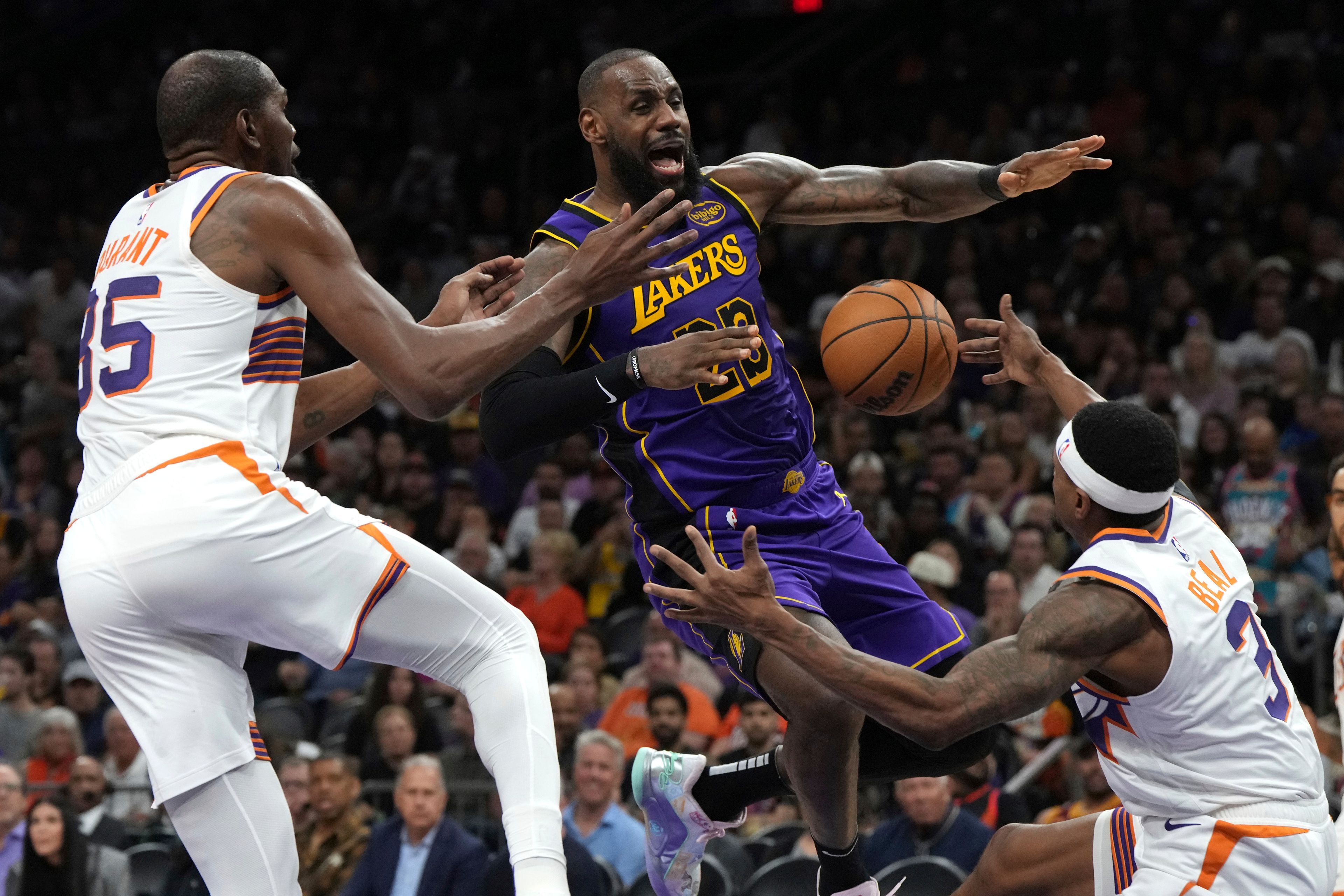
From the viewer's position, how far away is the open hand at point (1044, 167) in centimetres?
532

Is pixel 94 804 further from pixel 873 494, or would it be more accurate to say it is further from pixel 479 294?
pixel 479 294

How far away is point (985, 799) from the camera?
810cm

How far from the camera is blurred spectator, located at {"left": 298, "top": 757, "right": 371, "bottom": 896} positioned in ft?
27.3

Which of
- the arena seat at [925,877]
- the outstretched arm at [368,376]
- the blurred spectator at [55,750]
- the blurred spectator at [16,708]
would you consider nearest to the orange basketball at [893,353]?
the outstretched arm at [368,376]

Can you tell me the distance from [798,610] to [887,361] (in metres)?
1.05

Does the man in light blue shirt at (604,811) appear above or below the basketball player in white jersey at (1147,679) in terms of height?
below

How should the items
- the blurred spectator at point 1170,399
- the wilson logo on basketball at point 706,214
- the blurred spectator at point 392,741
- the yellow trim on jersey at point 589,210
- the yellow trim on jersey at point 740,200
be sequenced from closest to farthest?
the yellow trim on jersey at point 589,210
the wilson logo on basketball at point 706,214
the yellow trim on jersey at point 740,200
the blurred spectator at point 392,741
the blurred spectator at point 1170,399

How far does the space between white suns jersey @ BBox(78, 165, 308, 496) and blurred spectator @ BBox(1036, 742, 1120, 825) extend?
489 centimetres

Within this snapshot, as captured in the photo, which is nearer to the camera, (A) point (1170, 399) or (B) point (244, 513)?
(B) point (244, 513)

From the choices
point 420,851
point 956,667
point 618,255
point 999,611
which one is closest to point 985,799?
point 999,611

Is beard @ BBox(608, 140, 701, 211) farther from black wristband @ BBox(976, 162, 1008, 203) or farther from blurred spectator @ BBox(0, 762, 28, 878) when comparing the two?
blurred spectator @ BBox(0, 762, 28, 878)

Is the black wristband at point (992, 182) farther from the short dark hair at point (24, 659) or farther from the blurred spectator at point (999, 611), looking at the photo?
the short dark hair at point (24, 659)

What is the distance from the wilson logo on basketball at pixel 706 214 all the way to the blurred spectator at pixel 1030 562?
5165mm

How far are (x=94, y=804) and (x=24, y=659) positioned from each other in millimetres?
2168
